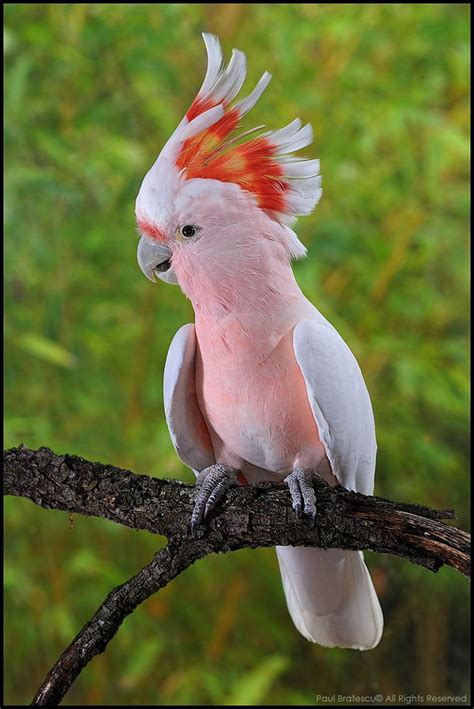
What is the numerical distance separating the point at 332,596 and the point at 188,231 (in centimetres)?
39

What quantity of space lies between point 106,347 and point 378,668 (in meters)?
0.74

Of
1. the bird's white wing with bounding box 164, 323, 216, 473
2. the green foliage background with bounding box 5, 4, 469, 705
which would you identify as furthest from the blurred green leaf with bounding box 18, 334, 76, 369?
the bird's white wing with bounding box 164, 323, 216, 473

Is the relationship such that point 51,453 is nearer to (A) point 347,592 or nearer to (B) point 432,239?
(A) point 347,592

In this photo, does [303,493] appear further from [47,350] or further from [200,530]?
[47,350]

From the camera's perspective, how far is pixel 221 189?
2.36ft

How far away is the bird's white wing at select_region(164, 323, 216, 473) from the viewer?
771mm

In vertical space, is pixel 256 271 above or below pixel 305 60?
below

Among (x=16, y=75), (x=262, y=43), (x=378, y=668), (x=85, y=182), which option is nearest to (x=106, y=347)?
(x=85, y=182)

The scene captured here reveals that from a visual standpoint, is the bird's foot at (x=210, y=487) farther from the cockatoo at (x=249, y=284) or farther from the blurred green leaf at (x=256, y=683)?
the blurred green leaf at (x=256, y=683)

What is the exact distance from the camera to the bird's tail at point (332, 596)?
2.65ft

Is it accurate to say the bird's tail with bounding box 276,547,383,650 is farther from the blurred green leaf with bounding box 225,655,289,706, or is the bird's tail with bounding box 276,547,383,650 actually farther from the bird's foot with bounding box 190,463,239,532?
the blurred green leaf with bounding box 225,655,289,706

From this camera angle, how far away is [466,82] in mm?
1474

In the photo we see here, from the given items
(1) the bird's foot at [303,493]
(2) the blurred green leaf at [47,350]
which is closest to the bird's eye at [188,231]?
(1) the bird's foot at [303,493]

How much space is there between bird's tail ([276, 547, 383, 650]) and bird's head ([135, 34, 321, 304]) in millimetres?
286
